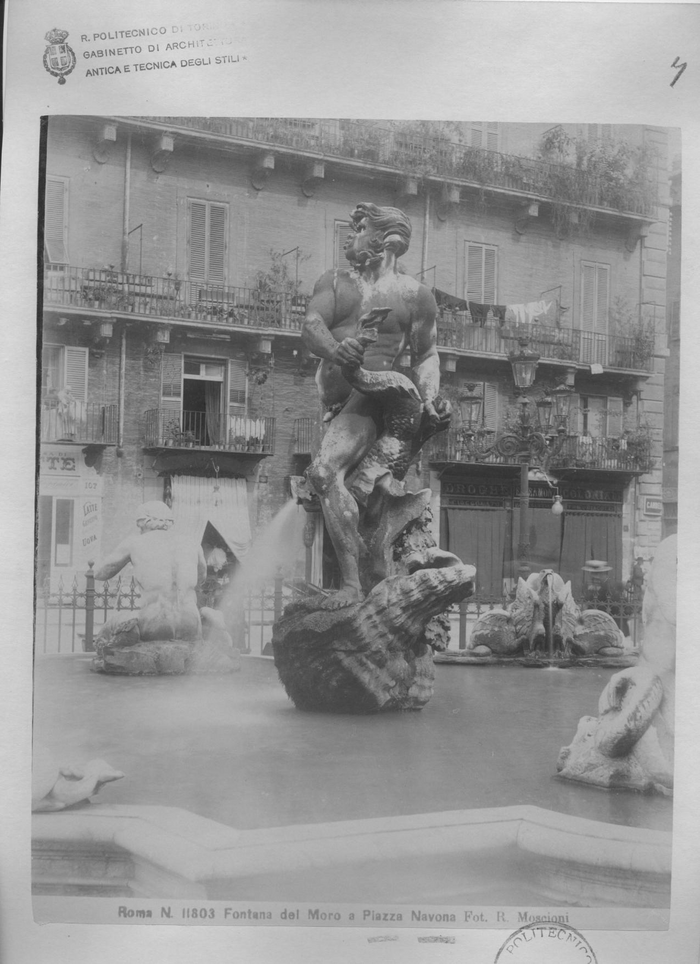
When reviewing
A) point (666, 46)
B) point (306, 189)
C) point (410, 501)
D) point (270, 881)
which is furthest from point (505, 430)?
point (270, 881)

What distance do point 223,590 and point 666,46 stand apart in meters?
2.34

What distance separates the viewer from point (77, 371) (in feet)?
11.7

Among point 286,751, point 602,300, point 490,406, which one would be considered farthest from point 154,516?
point 602,300

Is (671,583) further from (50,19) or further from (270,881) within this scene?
(50,19)

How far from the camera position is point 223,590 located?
3.70 m

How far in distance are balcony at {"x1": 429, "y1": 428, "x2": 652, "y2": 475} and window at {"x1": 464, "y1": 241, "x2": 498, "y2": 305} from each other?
48 cm

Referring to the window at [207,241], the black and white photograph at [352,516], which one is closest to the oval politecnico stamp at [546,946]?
the black and white photograph at [352,516]

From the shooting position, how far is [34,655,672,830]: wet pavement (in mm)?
3418

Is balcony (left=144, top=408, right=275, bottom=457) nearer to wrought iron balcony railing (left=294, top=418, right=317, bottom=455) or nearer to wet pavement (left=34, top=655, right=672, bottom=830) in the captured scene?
wrought iron balcony railing (left=294, top=418, right=317, bottom=455)

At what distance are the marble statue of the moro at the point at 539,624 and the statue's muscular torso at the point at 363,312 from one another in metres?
0.95

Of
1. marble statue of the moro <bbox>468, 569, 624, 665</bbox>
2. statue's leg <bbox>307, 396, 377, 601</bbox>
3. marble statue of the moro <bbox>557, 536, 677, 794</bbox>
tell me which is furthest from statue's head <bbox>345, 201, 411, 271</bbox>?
marble statue of the moro <bbox>557, 536, 677, 794</bbox>

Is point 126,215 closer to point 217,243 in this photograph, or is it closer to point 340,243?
point 217,243

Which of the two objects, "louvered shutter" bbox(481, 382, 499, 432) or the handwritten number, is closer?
the handwritten number

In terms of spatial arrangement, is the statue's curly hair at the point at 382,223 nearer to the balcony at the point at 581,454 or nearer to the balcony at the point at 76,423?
the balcony at the point at 581,454
